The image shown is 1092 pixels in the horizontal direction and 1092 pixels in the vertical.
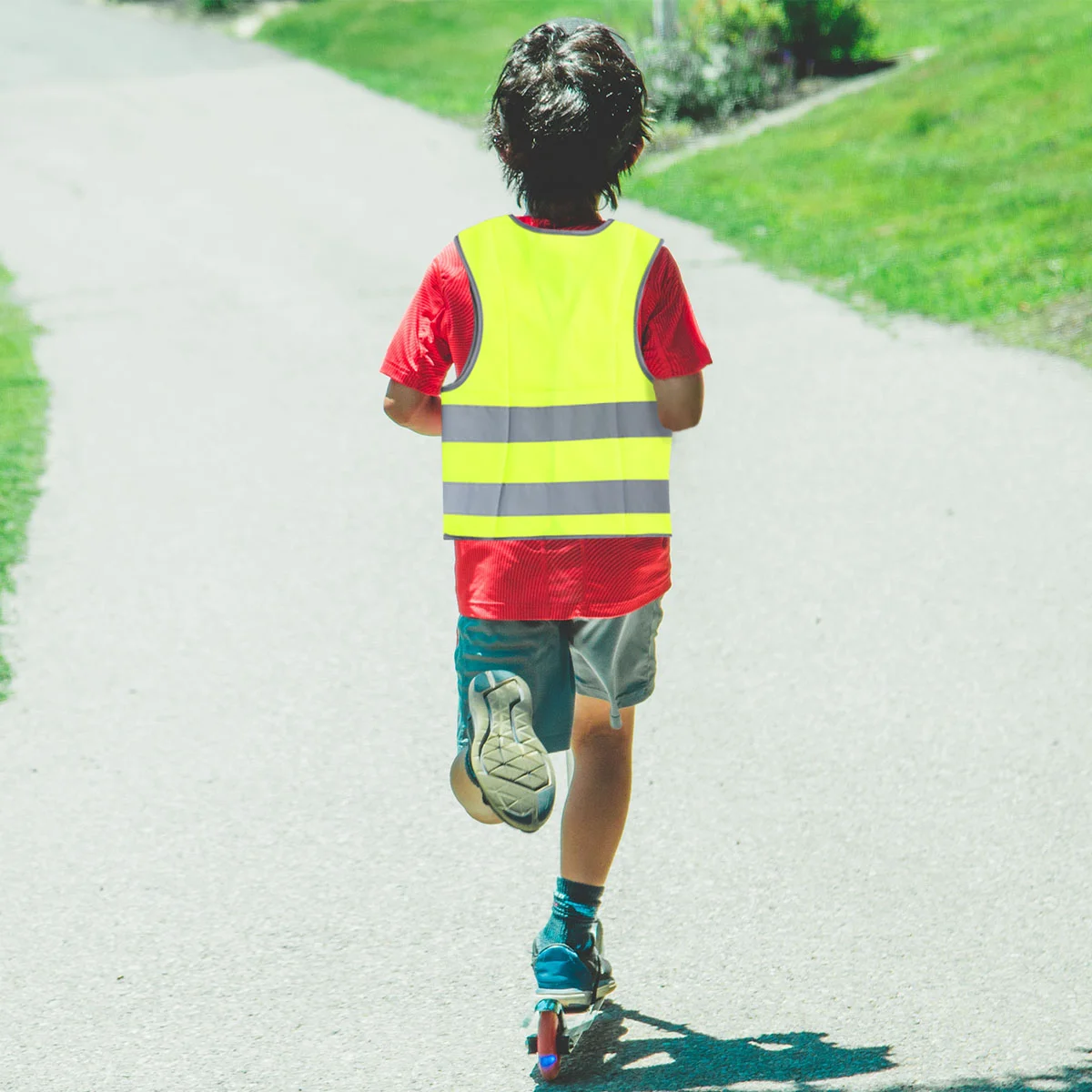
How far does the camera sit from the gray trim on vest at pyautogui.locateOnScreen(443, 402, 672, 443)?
2.84 meters

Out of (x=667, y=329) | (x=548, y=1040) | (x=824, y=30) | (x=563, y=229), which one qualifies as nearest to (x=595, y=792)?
(x=548, y=1040)

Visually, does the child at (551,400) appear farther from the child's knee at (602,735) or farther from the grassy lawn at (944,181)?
the grassy lawn at (944,181)

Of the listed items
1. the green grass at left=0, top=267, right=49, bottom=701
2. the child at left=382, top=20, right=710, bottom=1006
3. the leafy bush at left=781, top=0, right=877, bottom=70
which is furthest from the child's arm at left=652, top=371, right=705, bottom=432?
the leafy bush at left=781, top=0, right=877, bottom=70

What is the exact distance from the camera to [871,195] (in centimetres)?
1301

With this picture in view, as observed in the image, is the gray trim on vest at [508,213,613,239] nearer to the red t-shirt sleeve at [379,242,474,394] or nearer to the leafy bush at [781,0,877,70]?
the red t-shirt sleeve at [379,242,474,394]

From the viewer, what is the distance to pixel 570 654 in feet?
9.98

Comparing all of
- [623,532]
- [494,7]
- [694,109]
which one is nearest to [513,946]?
[623,532]

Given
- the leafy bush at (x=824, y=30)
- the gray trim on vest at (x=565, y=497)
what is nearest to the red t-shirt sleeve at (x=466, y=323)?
the gray trim on vest at (x=565, y=497)

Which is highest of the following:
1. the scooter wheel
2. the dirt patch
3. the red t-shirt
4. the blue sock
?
the red t-shirt

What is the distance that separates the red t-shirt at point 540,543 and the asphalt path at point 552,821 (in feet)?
3.25

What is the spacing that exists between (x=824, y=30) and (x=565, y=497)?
1694 centimetres

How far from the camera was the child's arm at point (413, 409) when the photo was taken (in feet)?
9.63

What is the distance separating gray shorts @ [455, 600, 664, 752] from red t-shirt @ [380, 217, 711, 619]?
43 mm

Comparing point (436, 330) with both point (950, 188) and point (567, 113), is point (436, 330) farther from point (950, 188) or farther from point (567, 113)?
point (950, 188)
